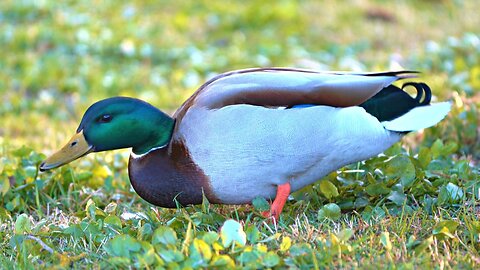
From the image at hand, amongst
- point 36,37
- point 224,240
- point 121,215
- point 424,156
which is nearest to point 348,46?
point 36,37

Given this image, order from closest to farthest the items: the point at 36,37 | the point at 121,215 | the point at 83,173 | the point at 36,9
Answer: the point at 121,215
the point at 83,173
the point at 36,37
the point at 36,9

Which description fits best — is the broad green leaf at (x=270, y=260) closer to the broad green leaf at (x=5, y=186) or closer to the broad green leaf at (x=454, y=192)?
the broad green leaf at (x=454, y=192)

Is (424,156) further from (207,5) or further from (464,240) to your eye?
(207,5)

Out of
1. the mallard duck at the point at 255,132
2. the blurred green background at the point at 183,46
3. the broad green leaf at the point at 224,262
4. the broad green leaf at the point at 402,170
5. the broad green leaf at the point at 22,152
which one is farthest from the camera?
the blurred green background at the point at 183,46

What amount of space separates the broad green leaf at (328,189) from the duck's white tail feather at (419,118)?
1.20 feet

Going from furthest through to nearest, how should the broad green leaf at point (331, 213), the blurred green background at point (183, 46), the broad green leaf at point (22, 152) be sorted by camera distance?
the blurred green background at point (183, 46) < the broad green leaf at point (22, 152) < the broad green leaf at point (331, 213)

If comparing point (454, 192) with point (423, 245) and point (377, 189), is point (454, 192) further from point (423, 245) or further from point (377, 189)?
point (423, 245)

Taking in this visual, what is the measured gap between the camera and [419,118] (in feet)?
11.1

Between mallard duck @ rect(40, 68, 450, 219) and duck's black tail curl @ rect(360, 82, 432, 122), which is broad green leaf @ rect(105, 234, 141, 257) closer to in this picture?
mallard duck @ rect(40, 68, 450, 219)

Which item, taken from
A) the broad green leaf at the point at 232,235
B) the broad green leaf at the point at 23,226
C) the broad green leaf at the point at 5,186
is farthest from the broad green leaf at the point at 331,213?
the broad green leaf at the point at 5,186

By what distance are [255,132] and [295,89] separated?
0.24 meters

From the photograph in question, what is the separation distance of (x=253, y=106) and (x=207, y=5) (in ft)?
19.6

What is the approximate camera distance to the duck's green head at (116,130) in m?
3.36

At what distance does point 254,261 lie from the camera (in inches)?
108
